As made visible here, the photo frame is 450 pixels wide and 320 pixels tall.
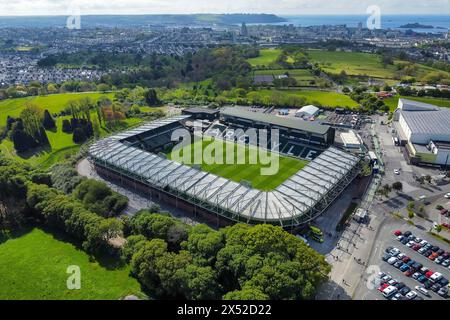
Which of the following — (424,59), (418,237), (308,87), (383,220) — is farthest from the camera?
(424,59)

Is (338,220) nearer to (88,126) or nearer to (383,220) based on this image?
(383,220)

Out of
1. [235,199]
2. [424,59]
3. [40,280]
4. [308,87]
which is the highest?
[424,59]

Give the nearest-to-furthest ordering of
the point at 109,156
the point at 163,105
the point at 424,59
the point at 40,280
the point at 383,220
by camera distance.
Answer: the point at 40,280 < the point at 383,220 < the point at 109,156 < the point at 163,105 < the point at 424,59

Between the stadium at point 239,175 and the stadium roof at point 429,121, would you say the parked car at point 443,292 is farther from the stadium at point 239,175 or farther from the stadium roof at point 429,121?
the stadium roof at point 429,121

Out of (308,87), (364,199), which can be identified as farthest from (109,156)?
(308,87)

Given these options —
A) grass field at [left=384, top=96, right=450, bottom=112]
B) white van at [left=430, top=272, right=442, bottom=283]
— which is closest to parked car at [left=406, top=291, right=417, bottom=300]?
white van at [left=430, top=272, right=442, bottom=283]

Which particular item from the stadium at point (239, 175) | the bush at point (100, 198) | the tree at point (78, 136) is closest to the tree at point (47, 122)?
the tree at point (78, 136)
